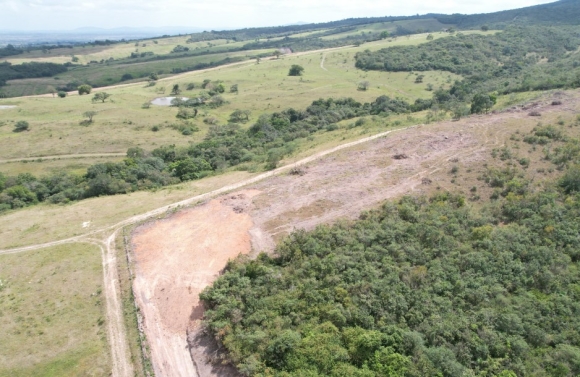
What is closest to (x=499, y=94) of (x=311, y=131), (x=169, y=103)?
(x=311, y=131)

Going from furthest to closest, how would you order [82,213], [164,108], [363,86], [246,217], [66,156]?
[363,86], [164,108], [66,156], [82,213], [246,217]

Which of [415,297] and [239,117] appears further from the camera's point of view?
[239,117]

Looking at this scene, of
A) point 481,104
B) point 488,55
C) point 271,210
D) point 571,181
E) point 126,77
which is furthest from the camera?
point 126,77

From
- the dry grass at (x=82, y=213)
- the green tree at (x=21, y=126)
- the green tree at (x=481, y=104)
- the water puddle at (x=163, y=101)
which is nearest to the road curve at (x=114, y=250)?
the dry grass at (x=82, y=213)

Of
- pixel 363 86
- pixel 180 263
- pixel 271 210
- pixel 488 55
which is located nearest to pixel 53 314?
pixel 180 263

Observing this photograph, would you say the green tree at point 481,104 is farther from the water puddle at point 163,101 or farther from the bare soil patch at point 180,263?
the water puddle at point 163,101

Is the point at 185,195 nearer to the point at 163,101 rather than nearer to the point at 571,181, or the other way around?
the point at 571,181

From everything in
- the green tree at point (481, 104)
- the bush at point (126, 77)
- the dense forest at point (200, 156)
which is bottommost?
the dense forest at point (200, 156)

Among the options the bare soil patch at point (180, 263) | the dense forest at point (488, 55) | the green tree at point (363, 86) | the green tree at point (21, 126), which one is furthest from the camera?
the dense forest at point (488, 55)
